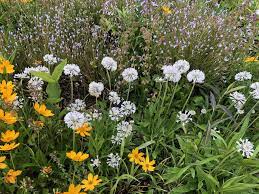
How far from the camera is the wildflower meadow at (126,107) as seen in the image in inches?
82.2

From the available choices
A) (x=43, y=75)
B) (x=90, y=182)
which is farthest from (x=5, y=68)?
(x=90, y=182)

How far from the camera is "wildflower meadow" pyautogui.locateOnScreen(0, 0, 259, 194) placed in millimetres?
2088

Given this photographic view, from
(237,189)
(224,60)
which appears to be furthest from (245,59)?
(237,189)

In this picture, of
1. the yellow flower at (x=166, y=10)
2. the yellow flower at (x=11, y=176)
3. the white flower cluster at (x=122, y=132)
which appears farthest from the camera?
the yellow flower at (x=166, y=10)

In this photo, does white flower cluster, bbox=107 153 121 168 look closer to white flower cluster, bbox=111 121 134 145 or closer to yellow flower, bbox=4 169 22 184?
white flower cluster, bbox=111 121 134 145

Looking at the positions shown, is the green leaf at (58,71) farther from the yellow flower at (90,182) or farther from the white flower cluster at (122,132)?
the yellow flower at (90,182)

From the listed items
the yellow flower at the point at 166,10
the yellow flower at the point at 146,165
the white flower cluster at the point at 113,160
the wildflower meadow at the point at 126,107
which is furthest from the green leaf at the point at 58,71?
the yellow flower at the point at 166,10

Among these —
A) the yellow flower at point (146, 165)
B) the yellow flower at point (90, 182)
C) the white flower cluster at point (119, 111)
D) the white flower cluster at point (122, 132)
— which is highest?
the white flower cluster at point (119, 111)

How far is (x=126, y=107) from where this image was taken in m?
2.34

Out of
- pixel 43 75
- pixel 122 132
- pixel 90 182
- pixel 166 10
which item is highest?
pixel 166 10

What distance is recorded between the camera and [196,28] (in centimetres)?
298

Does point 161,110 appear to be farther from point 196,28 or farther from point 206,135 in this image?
point 196,28

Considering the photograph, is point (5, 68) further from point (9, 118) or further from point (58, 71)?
point (9, 118)

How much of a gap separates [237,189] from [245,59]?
1345mm
